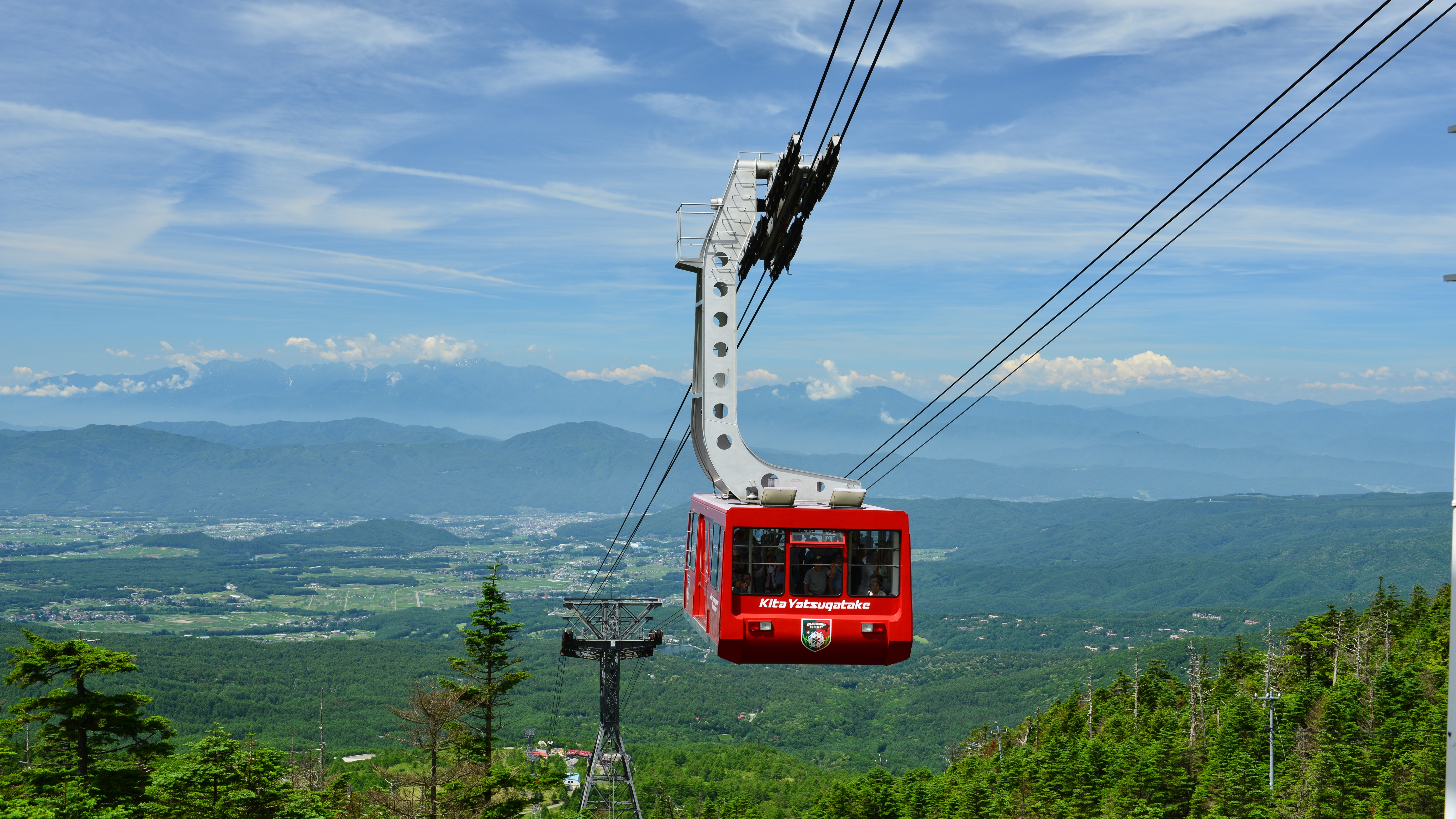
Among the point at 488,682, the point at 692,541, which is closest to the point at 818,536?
the point at 692,541

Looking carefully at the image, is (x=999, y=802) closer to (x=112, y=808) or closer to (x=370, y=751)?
(x=112, y=808)

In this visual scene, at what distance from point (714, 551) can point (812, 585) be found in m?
2.00

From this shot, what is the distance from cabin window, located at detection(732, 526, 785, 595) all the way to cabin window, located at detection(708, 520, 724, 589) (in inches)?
13.8

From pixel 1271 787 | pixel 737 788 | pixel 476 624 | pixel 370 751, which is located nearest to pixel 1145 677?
pixel 1271 787

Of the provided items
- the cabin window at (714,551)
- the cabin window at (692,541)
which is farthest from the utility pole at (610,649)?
the cabin window at (714,551)

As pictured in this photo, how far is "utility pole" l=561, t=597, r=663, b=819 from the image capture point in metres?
38.8

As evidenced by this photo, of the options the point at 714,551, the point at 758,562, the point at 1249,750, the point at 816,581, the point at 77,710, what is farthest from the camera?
the point at 1249,750

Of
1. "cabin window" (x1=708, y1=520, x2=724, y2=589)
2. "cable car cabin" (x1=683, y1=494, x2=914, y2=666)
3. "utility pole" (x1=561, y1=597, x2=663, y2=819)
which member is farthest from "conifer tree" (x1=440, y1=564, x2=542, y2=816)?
"cable car cabin" (x1=683, y1=494, x2=914, y2=666)

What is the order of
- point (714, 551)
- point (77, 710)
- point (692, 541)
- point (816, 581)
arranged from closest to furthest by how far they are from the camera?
point (816, 581) < point (714, 551) < point (692, 541) < point (77, 710)

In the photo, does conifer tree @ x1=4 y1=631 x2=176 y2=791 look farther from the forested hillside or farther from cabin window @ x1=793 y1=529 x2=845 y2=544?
the forested hillside

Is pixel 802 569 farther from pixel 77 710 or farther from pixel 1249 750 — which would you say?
pixel 1249 750

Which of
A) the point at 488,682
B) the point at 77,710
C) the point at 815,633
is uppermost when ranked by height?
the point at 815,633

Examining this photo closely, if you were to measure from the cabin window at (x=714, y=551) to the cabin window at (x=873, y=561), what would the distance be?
2216 millimetres

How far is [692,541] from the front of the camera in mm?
21812
